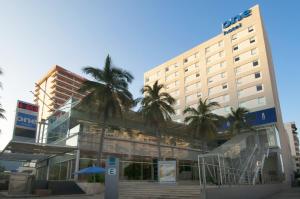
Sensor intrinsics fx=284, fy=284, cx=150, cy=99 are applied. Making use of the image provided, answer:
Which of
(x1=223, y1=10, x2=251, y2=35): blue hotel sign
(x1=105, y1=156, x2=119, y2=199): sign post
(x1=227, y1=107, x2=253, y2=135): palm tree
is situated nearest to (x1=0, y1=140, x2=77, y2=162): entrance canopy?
(x1=105, y1=156, x2=119, y2=199): sign post

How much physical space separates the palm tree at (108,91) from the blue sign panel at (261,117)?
80.2 feet

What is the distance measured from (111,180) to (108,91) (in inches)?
661

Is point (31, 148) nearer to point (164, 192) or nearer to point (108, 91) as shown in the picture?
point (108, 91)

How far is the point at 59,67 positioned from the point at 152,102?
101 metres

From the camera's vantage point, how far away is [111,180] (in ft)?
50.3

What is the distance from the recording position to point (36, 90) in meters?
147

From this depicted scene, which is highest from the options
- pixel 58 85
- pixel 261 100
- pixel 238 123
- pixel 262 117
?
pixel 58 85

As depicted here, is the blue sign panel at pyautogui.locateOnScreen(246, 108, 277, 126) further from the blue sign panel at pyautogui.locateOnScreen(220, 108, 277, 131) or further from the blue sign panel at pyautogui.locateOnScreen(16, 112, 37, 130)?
the blue sign panel at pyautogui.locateOnScreen(16, 112, 37, 130)

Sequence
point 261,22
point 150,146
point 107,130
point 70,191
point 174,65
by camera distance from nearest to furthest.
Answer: point 70,191
point 107,130
point 150,146
point 261,22
point 174,65

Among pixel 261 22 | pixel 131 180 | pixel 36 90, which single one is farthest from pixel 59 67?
pixel 131 180

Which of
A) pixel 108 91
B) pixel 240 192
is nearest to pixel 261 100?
pixel 108 91

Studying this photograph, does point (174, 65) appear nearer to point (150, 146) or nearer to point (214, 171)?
point (150, 146)

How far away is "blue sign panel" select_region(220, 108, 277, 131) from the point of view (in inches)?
1917

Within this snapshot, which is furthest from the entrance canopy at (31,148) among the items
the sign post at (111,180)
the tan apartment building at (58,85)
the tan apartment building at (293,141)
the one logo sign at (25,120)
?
the tan apartment building at (293,141)
